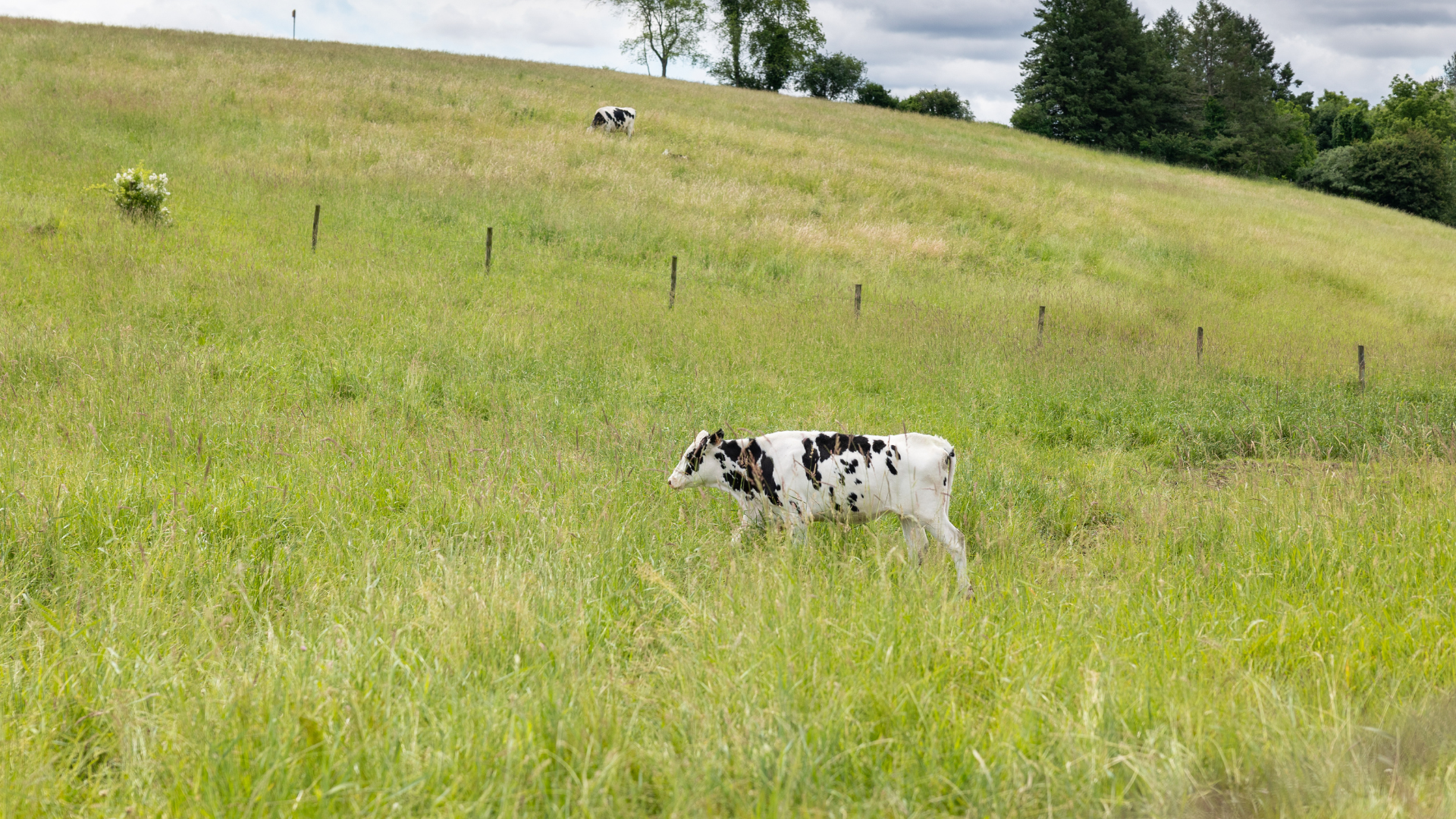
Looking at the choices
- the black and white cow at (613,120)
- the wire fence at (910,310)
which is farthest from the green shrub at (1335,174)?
the wire fence at (910,310)

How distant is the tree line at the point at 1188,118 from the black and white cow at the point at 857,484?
62200 mm

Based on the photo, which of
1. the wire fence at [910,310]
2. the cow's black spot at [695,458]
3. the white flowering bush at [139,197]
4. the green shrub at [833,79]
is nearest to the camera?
the cow's black spot at [695,458]

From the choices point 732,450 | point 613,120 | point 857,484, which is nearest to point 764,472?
point 732,450

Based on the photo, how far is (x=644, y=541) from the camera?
5.58 meters

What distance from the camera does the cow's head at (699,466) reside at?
620 cm

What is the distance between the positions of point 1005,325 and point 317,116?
2134 cm

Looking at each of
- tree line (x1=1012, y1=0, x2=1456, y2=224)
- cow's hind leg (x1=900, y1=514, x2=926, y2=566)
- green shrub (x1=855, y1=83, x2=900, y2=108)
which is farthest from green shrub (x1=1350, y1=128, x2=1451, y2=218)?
cow's hind leg (x1=900, y1=514, x2=926, y2=566)

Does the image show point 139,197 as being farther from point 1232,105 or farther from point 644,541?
point 1232,105

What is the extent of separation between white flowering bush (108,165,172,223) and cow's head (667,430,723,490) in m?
14.7

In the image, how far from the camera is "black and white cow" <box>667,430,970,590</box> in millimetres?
5844

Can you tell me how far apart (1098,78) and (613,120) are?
143ft

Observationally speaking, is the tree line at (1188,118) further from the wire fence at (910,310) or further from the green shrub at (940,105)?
the wire fence at (910,310)

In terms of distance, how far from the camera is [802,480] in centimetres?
593

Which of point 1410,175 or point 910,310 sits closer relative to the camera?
point 910,310
